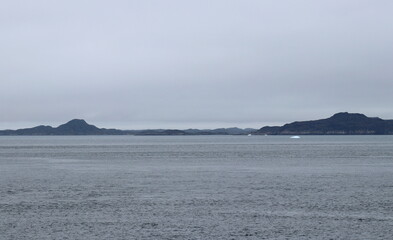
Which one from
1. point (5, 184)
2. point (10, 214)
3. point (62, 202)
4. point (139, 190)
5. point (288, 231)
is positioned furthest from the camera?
point (5, 184)

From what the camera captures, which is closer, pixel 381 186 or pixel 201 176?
pixel 381 186

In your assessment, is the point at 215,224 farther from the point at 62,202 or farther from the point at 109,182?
the point at 109,182

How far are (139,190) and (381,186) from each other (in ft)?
67.7

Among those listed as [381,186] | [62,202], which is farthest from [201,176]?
[62,202]

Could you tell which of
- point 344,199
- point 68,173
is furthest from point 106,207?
point 68,173

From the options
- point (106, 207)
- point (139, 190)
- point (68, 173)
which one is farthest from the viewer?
point (68, 173)

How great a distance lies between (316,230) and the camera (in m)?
30.8

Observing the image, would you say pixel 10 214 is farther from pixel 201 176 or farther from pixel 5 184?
pixel 201 176

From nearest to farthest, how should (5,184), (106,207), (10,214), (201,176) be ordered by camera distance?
(10,214) < (106,207) < (5,184) < (201,176)

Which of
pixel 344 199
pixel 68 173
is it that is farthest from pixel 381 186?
pixel 68 173

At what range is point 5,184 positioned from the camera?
55.2 meters

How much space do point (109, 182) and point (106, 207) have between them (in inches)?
740

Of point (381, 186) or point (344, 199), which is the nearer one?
point (344, 199)

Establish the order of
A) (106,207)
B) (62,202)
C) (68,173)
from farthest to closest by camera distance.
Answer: (68,173)
(62,202)
(106,207)
